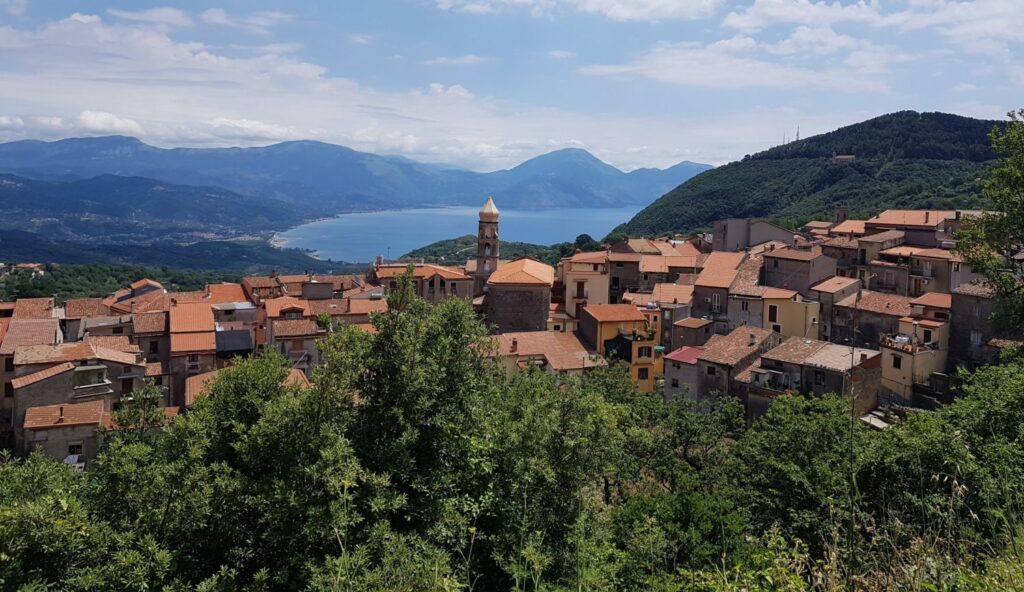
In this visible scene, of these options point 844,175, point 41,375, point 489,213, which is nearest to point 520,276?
point 489,213

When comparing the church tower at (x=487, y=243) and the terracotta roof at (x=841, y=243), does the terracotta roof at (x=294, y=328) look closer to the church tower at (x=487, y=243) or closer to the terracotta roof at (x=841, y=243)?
the church tower at (x=487, y=243)

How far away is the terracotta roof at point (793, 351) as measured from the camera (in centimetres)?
2822

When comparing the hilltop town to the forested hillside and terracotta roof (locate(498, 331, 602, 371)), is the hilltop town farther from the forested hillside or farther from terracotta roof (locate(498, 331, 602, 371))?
the forested hillside

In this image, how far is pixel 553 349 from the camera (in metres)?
34.1

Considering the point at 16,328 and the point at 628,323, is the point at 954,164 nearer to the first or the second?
the point at 628,323

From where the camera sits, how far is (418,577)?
20.9 ft

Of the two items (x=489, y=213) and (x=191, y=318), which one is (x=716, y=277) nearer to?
(x=489, y=213)

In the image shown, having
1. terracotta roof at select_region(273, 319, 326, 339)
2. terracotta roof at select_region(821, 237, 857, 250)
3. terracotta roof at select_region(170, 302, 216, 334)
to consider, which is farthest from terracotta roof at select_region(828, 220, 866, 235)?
terracotta roof at select_region(170, 302, 216, 334)

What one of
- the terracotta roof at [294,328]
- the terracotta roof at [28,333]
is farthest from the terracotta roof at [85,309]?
the terracotta roof at [294,328]

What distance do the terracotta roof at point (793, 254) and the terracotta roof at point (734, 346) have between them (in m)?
7.00

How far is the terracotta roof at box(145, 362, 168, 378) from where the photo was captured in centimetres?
3085

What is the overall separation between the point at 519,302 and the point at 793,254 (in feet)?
49.6

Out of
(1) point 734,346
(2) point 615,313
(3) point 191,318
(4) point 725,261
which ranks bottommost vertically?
(1) point 734,346

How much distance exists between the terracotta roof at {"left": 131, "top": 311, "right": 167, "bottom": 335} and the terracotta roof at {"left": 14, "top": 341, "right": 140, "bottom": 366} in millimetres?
4638
